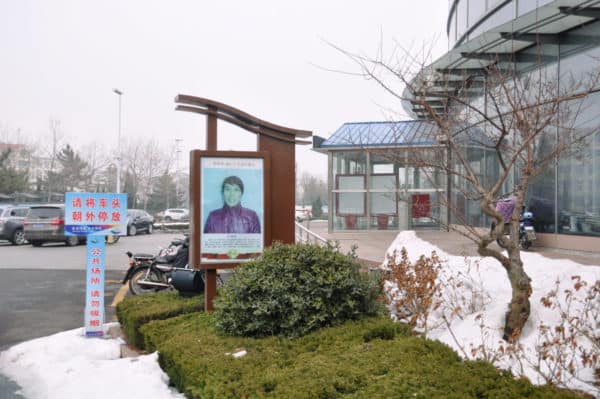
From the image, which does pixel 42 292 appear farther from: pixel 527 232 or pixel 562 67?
pixel 562 67

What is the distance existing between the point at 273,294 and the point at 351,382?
169 centimetres

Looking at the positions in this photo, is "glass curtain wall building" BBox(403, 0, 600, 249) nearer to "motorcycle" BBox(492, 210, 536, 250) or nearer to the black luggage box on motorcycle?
"motorcycle" BBox(492, 210, 536, 250)

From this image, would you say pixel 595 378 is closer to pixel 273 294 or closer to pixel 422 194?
pixel 273 294

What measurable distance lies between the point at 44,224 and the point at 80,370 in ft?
56.0

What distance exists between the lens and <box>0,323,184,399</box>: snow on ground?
4.69m

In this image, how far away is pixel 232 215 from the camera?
283 inches

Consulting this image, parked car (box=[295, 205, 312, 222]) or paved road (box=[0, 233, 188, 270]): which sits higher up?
parked car (box=[295, 205, 312, 222])

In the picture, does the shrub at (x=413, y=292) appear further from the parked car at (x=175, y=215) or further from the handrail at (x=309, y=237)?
the parked car at (x=175, y=215)

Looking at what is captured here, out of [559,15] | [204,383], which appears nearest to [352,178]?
[559,15]

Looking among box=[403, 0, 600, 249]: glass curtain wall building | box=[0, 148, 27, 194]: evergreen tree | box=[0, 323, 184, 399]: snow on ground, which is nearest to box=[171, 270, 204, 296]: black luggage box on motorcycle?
box=[0, 323, 184, 399]: snow on ground

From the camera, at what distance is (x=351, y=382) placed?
12.1 feet

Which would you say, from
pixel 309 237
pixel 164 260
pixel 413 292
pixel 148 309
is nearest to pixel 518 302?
pixel 413 292

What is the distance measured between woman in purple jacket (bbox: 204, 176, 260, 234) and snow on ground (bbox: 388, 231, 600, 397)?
8.54 feet

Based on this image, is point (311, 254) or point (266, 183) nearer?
point (311, 254)
